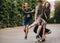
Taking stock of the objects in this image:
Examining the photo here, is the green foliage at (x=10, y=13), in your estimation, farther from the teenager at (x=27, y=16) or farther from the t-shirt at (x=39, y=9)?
the t-shirt at (x=39, y=9)

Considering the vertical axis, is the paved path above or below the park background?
below

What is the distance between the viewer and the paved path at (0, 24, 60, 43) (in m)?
4.62

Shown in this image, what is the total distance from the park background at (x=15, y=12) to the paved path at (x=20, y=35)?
9cm

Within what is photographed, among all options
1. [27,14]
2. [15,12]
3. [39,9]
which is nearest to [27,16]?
[27,14]

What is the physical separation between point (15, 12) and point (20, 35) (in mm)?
390

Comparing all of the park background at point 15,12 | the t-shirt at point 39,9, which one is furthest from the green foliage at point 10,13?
the t-shirt at point 39,9

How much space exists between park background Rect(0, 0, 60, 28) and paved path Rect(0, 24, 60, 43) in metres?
0.09

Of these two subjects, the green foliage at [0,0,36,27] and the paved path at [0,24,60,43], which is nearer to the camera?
the paved path at [0,24,60,43]

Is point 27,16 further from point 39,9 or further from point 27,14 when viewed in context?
point 39,9

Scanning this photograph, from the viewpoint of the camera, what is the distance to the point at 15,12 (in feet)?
16.1

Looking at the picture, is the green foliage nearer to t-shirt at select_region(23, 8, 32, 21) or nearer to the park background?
the park background

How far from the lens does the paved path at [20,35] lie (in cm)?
462

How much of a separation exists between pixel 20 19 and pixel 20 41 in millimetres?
284

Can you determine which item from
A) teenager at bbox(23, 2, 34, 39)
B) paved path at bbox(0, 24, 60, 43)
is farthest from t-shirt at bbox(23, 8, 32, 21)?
paved path at bbox(0, 24, 60, 43)
